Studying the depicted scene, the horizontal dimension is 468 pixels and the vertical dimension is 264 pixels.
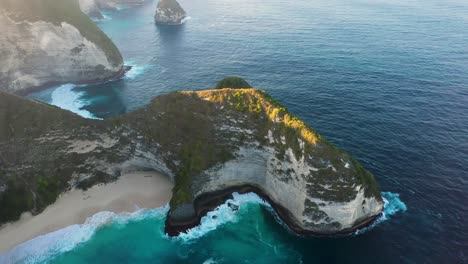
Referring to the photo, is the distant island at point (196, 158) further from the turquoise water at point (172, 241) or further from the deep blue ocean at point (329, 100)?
the deep blue ocean at point (329, 100)

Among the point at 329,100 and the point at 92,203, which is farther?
the point at 329,100

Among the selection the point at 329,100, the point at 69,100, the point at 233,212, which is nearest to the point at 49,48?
the point at 69,100

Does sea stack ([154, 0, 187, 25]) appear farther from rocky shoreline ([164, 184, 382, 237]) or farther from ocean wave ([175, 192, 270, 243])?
ocean wave ([175, 192, 270, 243])

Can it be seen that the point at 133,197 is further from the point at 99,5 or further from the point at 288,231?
the point at 99,5

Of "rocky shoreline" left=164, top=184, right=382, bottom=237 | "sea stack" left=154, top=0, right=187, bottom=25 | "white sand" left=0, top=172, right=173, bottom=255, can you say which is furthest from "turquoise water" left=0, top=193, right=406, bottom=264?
"sea stack" left=154, top=0, right=187, bottom=25

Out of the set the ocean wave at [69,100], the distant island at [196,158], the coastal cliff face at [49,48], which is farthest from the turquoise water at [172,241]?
the coastal cliff face at [49,48]

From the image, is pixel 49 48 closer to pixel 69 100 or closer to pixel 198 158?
pixel 69 100

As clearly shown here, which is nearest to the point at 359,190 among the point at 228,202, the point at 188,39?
the point at 228,202
